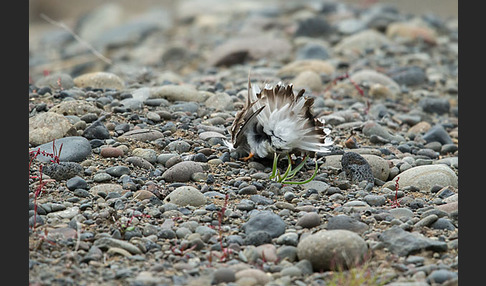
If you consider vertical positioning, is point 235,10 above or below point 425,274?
above

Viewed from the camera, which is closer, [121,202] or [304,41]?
[121,202]

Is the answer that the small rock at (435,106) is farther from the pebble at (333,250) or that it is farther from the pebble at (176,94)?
the pebble at (333,250)

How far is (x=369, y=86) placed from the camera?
7273 mm

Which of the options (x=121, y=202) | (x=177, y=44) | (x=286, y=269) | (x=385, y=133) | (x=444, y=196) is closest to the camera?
(x=286, y=269)

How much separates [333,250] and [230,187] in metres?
1.18

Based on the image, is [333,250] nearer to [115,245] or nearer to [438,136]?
[115,245]

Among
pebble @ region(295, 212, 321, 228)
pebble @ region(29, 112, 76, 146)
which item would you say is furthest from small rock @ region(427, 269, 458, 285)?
pebble @ region(29, 112, 76, 146)

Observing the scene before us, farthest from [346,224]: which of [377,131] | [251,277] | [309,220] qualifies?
[377,131]

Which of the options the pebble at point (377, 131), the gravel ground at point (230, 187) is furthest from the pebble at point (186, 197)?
the pebble at point (377, 131)

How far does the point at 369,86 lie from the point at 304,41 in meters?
2.47

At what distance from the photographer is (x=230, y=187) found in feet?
14.2

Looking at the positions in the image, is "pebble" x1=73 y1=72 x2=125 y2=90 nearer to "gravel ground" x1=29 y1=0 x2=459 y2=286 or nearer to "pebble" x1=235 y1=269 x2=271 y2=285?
"gravel ground" x1=29 y1=0 x2=459 y2=286

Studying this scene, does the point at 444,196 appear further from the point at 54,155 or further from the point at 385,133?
the point at 54,155

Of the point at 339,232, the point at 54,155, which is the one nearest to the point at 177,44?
the point at 54,155
